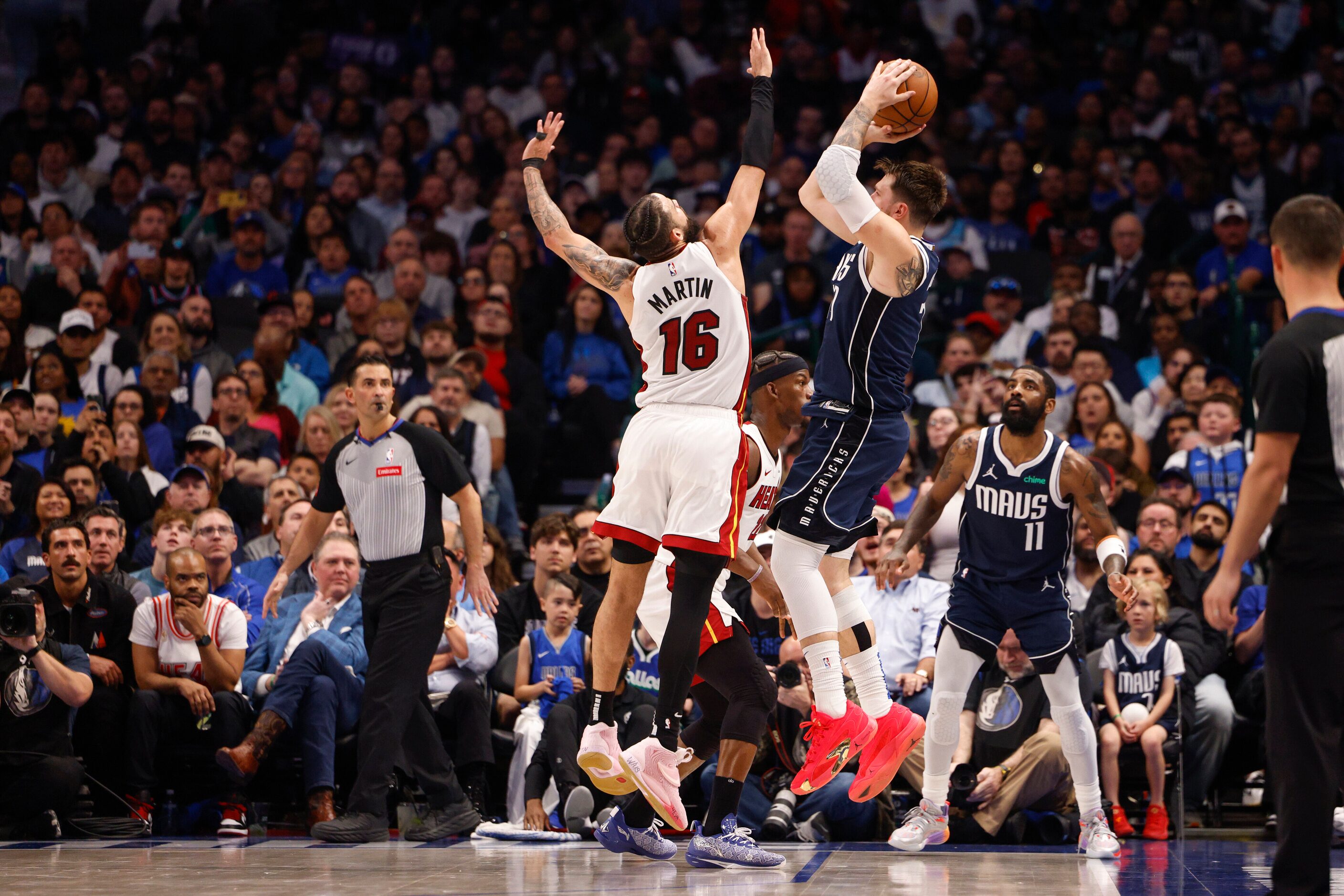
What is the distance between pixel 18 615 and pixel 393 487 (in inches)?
92.2

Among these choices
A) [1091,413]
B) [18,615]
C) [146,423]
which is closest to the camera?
[18,615]

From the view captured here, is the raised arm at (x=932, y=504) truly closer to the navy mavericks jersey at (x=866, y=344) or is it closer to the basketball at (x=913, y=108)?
the navy mavericks jersey at (x=866, y=344)

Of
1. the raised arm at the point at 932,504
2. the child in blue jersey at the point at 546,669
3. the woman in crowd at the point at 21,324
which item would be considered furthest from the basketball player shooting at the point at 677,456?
the woman in crowd at the point at 21,324

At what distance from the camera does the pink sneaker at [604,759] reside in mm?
6129

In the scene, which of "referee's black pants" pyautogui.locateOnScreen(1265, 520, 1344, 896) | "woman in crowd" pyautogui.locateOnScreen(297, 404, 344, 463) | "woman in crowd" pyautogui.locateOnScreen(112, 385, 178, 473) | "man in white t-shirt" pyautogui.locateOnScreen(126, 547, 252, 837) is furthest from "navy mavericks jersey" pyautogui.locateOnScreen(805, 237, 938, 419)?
"woman in crowd" pyautogui.locateOnScreen(112, 385, 178, 473)

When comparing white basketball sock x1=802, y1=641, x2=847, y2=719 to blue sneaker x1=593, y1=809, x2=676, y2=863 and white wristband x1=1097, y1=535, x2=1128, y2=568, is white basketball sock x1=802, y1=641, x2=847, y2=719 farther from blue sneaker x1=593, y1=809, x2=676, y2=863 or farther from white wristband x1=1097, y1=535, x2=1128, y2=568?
white wristband x1=1097, y1=535, x2=1128, y2=568

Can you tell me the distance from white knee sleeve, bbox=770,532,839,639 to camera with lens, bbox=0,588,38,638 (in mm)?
4497

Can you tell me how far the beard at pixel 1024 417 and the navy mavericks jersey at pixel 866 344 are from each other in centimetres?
102

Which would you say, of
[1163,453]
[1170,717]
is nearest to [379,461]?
[1170,717]

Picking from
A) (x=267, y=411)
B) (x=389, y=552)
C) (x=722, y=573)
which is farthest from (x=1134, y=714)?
(x=267, y=411)

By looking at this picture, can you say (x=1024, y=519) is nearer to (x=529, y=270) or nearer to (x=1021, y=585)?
(x=1021, y=585)

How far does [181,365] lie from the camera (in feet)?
40.3

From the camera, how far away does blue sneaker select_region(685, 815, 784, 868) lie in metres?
6.23

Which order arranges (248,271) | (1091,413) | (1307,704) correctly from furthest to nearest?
1. (248,271)
2. (1091,413)
3. (1307,704)
